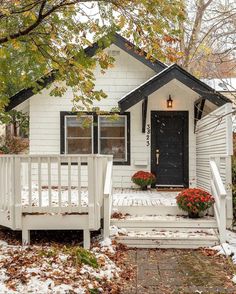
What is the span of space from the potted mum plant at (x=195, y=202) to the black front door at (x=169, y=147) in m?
3.72

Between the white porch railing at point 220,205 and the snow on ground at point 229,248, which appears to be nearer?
the snow on ground at point 229,248

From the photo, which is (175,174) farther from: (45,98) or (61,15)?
(61,15)

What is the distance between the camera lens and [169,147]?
11109 mm

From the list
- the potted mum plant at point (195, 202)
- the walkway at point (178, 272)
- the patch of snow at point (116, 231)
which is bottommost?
the walkway at point (178, 272)

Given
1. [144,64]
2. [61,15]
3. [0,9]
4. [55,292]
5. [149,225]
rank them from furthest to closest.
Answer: [144,64] → [149,225] → [61,15] → [0,9] → [55,292]

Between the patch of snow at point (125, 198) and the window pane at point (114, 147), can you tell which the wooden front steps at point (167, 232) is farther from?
the window pane at point (114, 147)

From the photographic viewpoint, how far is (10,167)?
6355 millimetres

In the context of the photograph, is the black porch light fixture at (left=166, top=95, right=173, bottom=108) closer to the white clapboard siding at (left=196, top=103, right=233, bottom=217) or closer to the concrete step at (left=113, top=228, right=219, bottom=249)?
the white clapboard siding at (left=196, top=103, right=233, bottom=217)

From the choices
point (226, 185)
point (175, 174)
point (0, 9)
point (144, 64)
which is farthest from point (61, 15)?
point (175, 174)

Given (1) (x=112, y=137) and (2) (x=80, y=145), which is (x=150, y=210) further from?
(2) (x=80, y=145)

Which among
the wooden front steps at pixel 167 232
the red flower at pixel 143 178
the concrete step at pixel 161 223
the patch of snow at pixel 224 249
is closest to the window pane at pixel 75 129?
the red flower at pixel 143 178

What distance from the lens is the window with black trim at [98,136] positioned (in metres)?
11.1

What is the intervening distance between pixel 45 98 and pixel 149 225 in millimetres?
5729

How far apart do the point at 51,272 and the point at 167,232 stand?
9.16 ft
